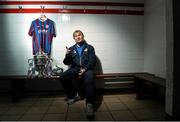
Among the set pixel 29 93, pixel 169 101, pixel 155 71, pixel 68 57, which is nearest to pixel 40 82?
pixel 29 93

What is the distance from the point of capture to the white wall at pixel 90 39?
13.7 ft

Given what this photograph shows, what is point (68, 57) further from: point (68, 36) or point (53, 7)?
point (53, 7)

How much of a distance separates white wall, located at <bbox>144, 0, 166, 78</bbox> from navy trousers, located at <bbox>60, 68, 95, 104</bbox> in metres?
1.33

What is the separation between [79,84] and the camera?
13.1ft

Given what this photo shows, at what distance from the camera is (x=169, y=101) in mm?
2641

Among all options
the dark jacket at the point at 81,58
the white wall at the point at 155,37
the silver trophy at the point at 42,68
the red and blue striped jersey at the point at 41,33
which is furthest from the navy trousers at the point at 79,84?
the white wall at the point at 155,37

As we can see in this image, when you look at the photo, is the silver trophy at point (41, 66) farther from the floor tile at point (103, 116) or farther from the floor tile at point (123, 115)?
the floor tile at point (123, 115)

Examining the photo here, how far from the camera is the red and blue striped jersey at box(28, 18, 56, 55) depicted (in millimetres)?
4141

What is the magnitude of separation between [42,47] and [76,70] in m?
1.02

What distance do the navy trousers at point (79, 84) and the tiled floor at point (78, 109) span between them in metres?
0.22

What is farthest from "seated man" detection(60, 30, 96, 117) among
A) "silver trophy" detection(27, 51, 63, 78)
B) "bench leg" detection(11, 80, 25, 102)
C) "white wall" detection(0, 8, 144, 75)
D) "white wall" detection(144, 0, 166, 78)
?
"white wall" detection(144, 0, 166, 78)

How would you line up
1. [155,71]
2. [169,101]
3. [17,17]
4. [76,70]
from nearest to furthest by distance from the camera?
[169,101], [76,70], [155,71], [17,17]

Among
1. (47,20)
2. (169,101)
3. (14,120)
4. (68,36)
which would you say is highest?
(47,20)

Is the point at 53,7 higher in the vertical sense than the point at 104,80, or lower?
higher
